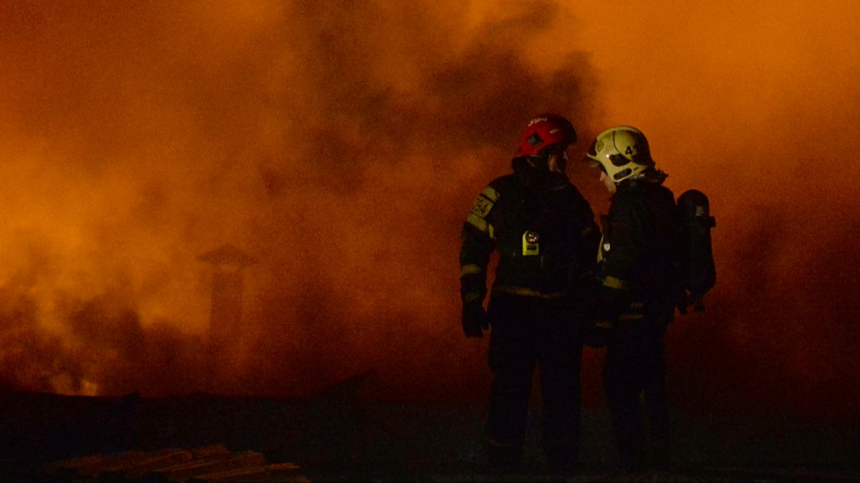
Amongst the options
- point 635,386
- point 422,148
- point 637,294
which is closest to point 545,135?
point 637,294

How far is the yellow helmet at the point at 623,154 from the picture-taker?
589 cm

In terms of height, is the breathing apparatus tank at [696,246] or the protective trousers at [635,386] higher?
the breathing apparatus tank at [696,246]

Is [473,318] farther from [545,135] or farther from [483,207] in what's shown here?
[545,135]

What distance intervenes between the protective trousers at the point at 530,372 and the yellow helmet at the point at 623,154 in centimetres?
76

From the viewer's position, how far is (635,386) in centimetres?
582

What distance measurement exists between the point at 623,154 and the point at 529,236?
0.69m

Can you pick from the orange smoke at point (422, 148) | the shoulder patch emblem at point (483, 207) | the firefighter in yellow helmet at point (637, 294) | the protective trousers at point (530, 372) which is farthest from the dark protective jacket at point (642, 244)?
the orange smoke at point (422, 148)

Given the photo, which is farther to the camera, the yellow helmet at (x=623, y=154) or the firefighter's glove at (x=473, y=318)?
the yellow helmet at (x=623, y=154)

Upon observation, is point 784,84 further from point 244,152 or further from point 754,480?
point 754,480

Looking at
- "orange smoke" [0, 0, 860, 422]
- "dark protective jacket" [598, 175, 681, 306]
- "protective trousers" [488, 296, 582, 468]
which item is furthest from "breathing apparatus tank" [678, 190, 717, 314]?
"orange smoke" [0, 0, 860, 422]

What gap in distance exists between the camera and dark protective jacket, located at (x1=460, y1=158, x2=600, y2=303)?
227 inches

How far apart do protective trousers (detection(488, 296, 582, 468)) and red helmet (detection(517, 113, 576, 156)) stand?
30.8 inches

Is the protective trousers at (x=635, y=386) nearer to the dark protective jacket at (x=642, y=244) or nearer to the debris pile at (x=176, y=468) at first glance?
the dark protective jacket at (x=642, y=244)

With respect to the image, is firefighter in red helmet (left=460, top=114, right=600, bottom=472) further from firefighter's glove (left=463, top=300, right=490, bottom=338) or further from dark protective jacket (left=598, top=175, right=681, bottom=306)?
dark protective jacket (left=598, top=175, right=681, bottom=306)
